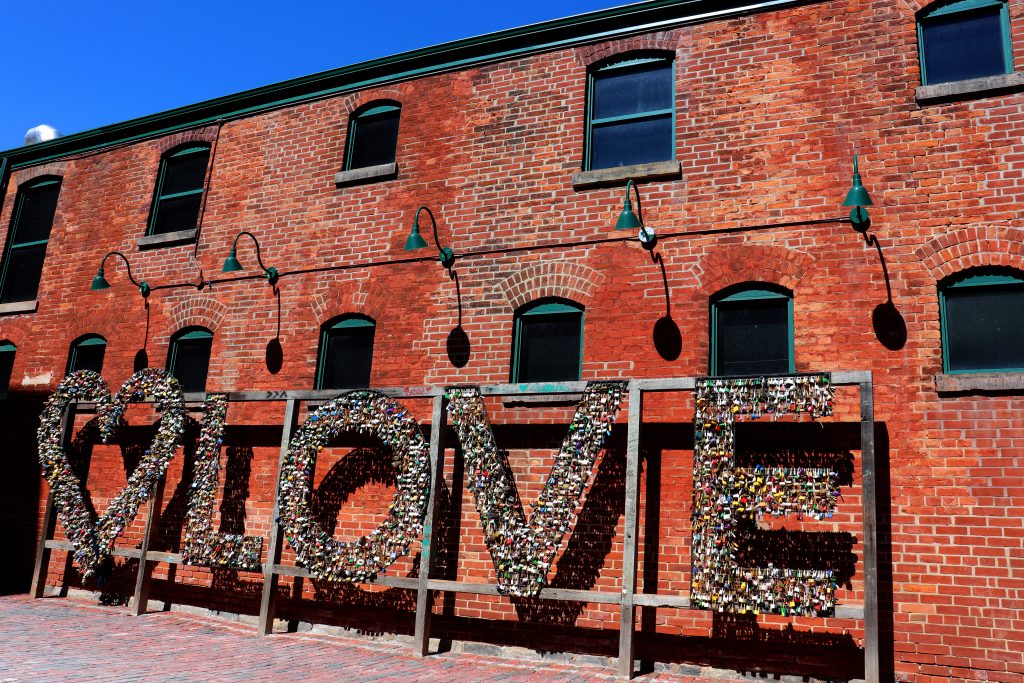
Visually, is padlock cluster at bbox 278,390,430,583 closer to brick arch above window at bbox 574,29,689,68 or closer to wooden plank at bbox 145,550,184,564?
wooden plank at bbox 145,550,184,564

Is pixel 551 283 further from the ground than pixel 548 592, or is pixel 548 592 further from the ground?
pixel 551 283

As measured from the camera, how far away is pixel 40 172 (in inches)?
559

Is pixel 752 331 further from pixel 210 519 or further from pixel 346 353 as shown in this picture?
pixel 210 519

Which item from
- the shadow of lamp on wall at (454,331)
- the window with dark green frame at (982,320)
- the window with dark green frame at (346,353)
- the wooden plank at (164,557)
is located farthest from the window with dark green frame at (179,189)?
the window with dark green frame at (982,320)

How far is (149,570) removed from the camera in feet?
33.8

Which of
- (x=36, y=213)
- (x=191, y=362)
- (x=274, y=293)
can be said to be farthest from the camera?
(x=36, y=213)

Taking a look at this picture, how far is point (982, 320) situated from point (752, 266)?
87.7 inches

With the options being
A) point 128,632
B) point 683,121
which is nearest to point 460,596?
point 128,632

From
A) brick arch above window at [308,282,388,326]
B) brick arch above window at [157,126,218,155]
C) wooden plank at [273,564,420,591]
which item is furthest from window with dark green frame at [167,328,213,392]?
wooden plank at [273,564,420,591]

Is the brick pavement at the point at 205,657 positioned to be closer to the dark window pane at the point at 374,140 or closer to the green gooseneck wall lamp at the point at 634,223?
the green gooseneck wall lamp at the point at 634,223

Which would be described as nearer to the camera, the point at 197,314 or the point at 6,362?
the point at 197,314

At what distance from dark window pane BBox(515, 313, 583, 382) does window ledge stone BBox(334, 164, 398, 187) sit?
2.95 m

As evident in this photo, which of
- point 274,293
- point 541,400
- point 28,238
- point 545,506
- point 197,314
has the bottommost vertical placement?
point 545,506

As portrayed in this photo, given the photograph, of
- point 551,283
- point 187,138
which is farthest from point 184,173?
point 551,283
